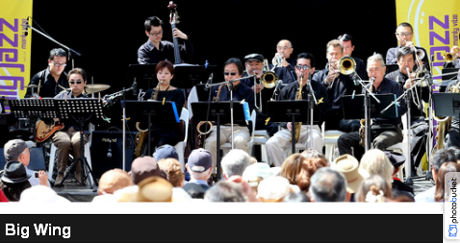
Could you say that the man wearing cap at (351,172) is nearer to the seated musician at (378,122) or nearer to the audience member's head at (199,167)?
the audience member's head at (199,167)

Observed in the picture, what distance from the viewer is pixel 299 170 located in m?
4.39

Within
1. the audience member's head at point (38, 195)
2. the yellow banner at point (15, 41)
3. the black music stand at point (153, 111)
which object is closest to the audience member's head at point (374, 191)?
the audience member's head at point (38, 195)

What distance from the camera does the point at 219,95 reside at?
8117mm

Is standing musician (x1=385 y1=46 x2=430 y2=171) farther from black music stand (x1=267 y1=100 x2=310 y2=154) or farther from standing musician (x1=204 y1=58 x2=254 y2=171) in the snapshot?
standing musician (x1=204 y1=58 x2=254 y2=171)

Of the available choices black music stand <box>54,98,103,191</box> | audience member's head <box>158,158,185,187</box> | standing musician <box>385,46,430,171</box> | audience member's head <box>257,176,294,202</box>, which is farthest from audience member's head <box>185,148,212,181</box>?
standing musician <box>385,46,430,171</box>

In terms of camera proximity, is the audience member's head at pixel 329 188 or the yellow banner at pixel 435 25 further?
the yellow banner at pixel 435 25

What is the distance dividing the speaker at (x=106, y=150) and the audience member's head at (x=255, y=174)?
3832 mm

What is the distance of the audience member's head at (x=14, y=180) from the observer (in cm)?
512

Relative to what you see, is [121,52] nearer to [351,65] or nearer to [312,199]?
[351,65]

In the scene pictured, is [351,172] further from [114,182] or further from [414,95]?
[414,95]

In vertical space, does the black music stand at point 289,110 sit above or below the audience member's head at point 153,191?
above

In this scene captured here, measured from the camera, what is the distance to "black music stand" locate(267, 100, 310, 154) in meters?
7.04

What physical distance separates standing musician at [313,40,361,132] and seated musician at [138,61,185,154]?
5.38 ft
